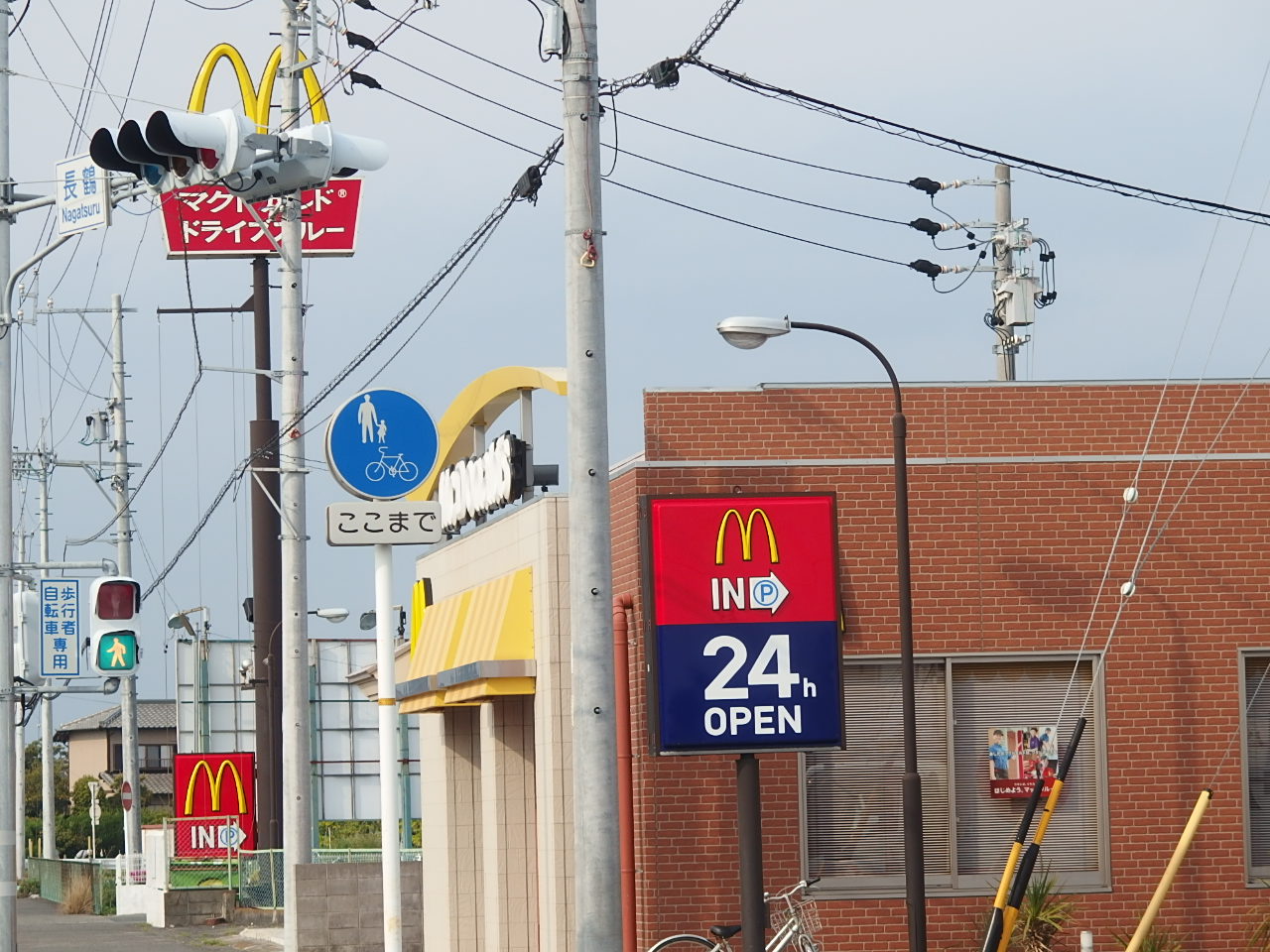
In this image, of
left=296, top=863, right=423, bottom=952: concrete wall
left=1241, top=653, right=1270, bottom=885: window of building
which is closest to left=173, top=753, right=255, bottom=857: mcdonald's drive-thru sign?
left=296, top=863, right=423, bottom=952: concrete wall

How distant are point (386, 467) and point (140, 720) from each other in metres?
99.3

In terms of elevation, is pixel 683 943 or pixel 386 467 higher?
pixel 386 467

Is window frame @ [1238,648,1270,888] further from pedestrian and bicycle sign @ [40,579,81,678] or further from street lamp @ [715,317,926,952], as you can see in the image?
pedestrian and bicycle sign @ [40,579,81,678]

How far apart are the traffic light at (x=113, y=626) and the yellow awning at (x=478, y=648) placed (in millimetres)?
3122

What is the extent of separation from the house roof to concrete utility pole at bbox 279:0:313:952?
3212 inches

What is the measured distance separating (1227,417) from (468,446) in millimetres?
8689

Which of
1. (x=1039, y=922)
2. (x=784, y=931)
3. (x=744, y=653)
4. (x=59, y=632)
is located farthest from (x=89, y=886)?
(x=744, y=653)

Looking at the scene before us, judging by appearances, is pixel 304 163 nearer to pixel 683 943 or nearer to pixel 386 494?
pixel 386 494

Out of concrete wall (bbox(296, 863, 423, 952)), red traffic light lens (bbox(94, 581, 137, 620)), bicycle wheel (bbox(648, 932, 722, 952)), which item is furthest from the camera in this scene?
concrete wall (bbox(296, 863, 423, 952))

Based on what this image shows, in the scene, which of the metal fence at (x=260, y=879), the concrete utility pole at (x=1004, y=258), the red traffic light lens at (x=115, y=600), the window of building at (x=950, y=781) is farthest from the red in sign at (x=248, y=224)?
the window of building at (x=950, y=781)

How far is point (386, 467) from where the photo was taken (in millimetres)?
12953

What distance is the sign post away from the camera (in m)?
12.8

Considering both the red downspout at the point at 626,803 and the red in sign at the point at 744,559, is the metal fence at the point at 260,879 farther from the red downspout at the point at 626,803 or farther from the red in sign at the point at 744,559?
the red in sign at the point at 744,559

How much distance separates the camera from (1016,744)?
57.9 feet
